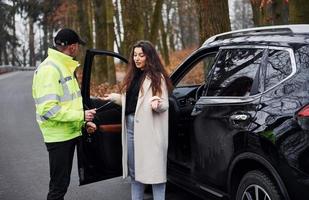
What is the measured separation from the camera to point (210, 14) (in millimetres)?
9375

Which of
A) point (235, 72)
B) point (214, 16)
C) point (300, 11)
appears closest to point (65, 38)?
point (235, 72)

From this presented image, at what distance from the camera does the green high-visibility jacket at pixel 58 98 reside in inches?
176

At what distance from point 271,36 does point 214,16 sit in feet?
16.5

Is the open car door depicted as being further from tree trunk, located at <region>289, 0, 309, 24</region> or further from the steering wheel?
tree trunk, located at <region>289, 0, 309, 24</region>

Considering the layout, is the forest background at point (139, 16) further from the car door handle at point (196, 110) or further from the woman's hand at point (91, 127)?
the woman's hand at point (91, 127)

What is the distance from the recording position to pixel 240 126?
424 centimetres

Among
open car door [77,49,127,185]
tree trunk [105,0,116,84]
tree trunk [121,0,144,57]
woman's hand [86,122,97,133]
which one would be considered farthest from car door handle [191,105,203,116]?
tree trunk [105,0,116,84]

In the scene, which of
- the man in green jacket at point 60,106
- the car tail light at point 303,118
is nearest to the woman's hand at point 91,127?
the man in green jacket at point 60,106

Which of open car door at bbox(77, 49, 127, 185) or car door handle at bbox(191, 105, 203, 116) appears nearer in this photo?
car door handle at bbox(191, 105, 203, 116)

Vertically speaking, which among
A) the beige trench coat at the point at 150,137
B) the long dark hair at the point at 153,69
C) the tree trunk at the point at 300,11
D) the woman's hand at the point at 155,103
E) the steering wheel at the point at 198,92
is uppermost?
the tree trunk at the point at 300,11

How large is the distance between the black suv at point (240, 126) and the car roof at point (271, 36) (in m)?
0.01

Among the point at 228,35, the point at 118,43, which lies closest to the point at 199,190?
the point at 228,35

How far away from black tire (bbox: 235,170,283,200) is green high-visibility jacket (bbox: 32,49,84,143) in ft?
5.12

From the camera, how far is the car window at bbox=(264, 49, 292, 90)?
4.02 meters
